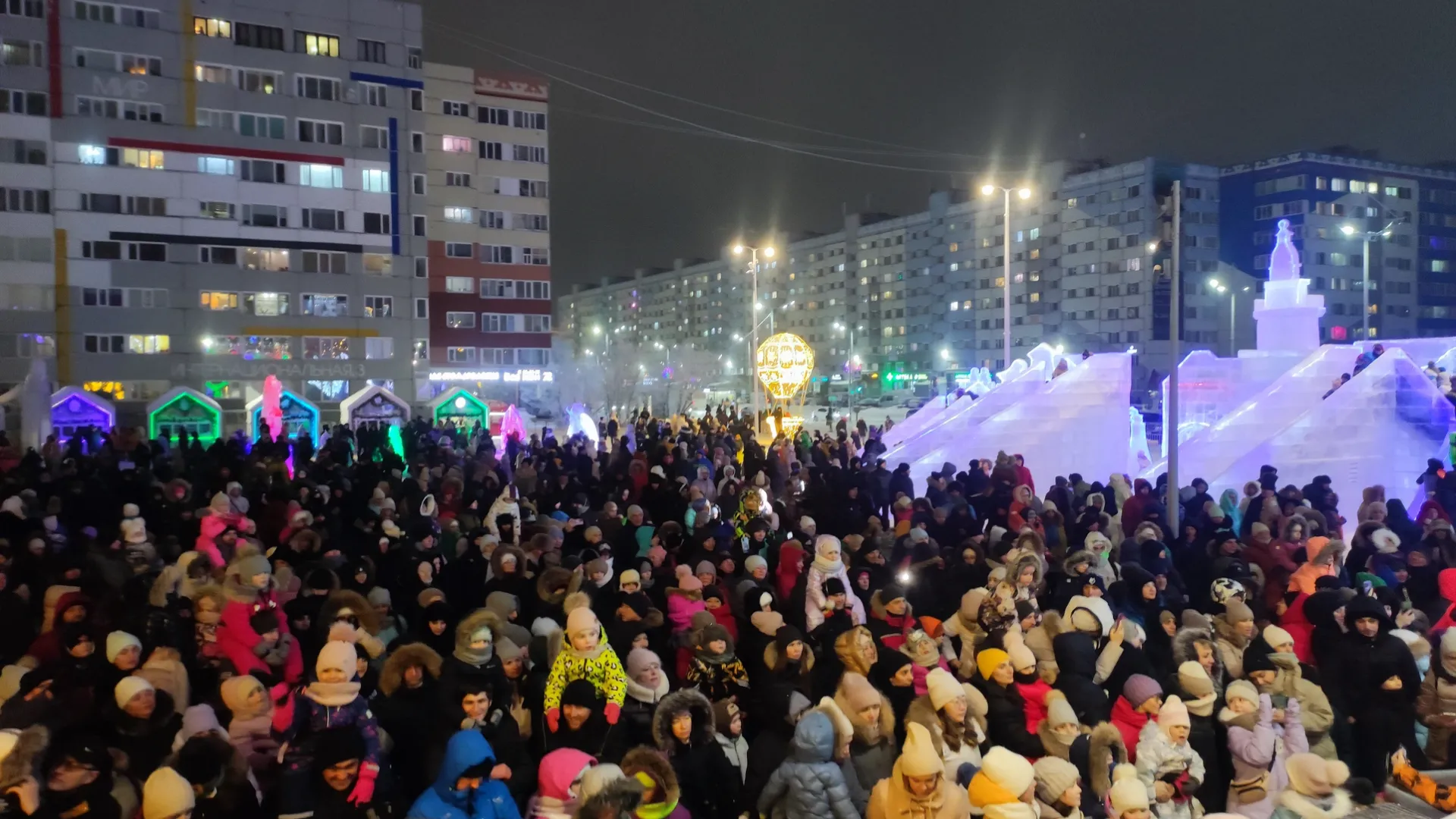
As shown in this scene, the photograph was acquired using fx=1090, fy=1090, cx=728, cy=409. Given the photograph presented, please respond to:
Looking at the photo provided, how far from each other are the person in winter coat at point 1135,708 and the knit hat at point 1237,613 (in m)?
1.10

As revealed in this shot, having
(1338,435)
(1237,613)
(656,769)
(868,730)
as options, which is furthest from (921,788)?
(1338,435)

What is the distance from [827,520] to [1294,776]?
817 centimetres

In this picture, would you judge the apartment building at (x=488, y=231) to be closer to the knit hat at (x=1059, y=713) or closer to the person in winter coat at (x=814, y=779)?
the knit hat at (x=1059, y=713)

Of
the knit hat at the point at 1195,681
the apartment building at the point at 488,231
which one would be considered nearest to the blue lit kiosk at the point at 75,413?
the knit hat at the point at 1195,681

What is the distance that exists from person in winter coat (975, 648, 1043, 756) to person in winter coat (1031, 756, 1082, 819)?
2.39 feet

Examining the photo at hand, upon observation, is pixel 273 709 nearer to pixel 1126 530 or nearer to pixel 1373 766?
pixel 1373 766

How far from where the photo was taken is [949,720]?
16.5ft

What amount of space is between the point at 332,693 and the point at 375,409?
2256cm

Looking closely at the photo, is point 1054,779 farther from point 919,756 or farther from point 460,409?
point 460,409

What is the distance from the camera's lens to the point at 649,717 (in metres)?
5.50

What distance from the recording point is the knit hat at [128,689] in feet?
15.6

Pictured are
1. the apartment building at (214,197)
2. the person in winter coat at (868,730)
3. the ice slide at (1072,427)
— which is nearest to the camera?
the person in winter coat at (868,730)

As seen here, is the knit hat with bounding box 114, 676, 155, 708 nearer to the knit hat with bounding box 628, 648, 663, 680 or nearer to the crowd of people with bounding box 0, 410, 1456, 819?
the crowd of people with bounding box 0, 410, 1456, 819

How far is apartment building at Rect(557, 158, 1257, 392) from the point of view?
72.5 metres
